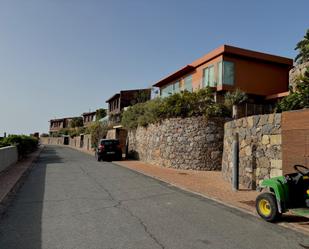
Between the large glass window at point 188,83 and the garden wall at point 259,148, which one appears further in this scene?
the large glass window at point 188,83

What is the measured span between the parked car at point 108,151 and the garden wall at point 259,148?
14.0m

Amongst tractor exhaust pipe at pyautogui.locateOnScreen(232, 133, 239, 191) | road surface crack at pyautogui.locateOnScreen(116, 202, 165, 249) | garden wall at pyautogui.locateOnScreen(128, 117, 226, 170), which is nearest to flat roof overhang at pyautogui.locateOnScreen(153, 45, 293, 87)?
garden wall at pyautogui.locateOnScreen(128, 117, 226, 170)

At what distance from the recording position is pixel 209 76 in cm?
2481

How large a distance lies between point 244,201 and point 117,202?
365 centimetres

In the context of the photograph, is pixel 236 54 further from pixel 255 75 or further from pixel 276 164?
pixel 276 164

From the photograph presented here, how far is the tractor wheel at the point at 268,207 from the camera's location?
625cm

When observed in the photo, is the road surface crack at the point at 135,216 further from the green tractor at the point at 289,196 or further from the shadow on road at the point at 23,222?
the green tractor at the point at 289,196

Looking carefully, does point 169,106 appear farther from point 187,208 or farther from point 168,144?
point 187,208

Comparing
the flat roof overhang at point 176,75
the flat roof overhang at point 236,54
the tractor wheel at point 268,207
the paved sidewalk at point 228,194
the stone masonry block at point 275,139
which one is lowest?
the paved sidewalk at point 228,194

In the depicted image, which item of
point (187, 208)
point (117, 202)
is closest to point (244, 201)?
point (187, 208)

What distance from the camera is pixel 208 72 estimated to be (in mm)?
25031

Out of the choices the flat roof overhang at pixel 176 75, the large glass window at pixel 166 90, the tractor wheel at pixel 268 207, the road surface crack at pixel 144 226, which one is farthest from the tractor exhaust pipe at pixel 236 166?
the large glass window at pixel 166 90

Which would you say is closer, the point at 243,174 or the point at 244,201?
the point at 244,201

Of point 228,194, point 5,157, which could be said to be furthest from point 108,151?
point 228,194
